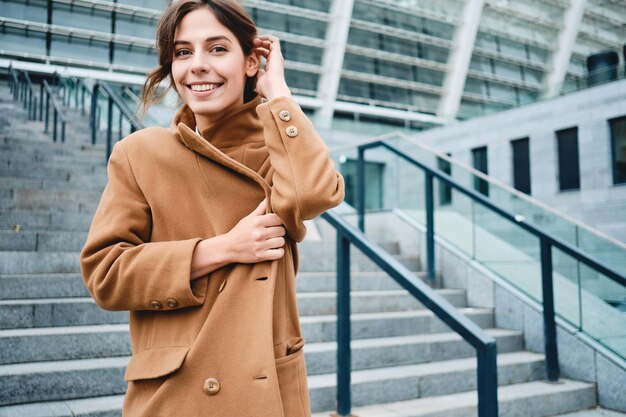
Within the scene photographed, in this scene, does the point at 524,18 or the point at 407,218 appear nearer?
the point at 407,218

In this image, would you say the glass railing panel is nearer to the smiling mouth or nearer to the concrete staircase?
the concrete staircase

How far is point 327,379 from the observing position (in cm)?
327

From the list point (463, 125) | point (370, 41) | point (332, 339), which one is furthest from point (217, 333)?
point (370, 41)

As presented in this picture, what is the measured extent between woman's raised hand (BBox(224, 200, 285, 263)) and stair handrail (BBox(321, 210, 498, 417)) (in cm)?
108

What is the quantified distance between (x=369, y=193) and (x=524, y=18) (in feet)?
97.8

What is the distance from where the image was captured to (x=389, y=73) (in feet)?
99.9

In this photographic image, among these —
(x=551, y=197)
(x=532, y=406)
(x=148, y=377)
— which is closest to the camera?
(x=148, y=377)

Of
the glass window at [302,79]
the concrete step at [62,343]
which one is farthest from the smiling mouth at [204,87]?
the glass window at [302,79]

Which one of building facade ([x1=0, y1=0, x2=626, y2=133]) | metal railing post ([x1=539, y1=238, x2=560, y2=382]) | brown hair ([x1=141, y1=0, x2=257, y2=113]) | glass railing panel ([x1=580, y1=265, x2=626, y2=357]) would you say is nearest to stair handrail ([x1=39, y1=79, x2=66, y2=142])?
metal railing post ([x1=539, y1=238, x2=560, y2=382])

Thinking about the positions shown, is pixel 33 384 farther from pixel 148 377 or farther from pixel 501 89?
pixel 501 89

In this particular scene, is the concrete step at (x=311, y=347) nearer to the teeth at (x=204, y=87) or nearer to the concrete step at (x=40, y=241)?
the concrete step at (x=40, y=241)

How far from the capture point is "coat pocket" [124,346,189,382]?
114cm

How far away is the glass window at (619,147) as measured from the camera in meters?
16.0

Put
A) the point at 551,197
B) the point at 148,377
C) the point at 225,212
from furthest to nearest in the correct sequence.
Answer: the point at 551,197 → the point at 225,212 → the point at 148,377
